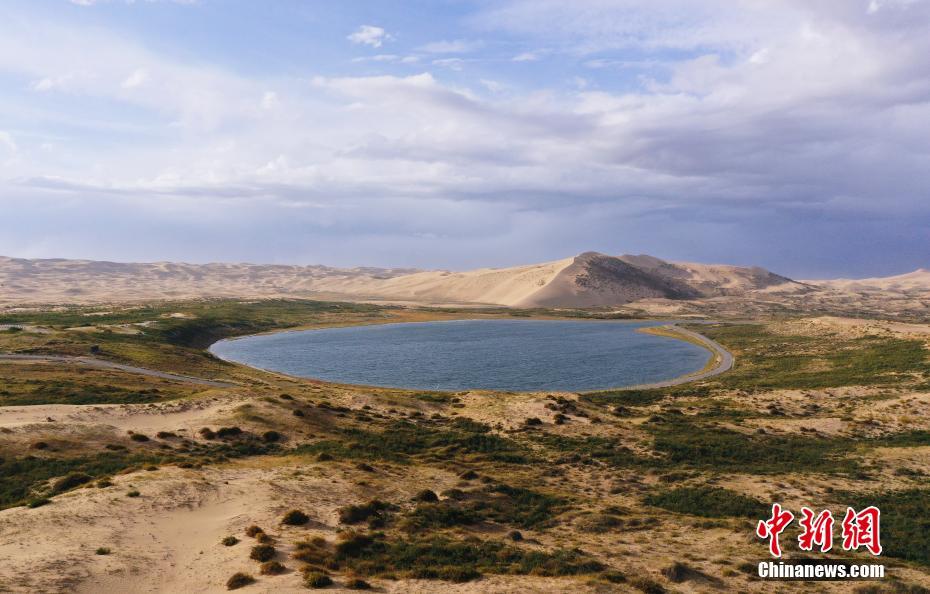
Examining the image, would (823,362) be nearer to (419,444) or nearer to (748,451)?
(748,451)

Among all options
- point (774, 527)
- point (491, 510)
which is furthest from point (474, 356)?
point (774, 527)

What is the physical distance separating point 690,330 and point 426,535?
150 metres

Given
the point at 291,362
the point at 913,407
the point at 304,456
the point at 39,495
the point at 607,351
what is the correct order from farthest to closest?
the point at 607,351 < the point at 291,362 < the point at 913,407 < the point at 304,456 < the point at 39,495

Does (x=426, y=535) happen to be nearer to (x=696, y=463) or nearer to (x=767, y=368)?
(x=696, y=463)

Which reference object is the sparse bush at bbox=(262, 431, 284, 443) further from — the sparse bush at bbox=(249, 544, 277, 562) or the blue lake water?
the blue lake water

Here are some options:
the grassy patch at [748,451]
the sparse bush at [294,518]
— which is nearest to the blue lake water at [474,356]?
the grassy patch at [748,451]

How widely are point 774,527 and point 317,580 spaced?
22.5 meters

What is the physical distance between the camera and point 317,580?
66.8ft

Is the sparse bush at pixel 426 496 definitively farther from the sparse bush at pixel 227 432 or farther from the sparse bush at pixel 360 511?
the sparse bush at pixel 227 432

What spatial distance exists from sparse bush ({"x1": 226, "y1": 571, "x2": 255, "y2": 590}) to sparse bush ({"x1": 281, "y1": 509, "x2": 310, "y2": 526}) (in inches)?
243

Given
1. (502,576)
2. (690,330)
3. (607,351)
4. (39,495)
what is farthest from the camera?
(690,330)

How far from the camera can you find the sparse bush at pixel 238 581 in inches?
800

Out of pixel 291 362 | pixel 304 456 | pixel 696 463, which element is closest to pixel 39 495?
pixel 304 456

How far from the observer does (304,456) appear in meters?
39.9
